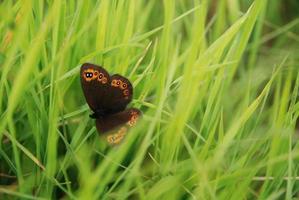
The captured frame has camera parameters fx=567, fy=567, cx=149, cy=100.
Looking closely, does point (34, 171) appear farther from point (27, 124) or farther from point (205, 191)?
point (205, 191)

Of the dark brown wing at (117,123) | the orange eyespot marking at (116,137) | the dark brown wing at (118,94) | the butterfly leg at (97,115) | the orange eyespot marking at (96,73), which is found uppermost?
the orange eyespot marking at (96,73)

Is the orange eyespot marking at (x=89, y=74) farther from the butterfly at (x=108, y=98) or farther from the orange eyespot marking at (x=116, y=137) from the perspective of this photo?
the orange eyespot marking at (x=116, y=137)

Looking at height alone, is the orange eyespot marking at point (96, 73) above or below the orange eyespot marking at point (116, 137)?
above

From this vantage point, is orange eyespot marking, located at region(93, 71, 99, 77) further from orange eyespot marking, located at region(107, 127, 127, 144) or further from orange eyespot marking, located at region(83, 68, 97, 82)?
orange eyespot marking, located at region(107, 127, 127, 144)

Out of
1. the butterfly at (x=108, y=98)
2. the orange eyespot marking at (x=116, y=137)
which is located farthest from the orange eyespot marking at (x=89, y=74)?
the orange eyespot marking at (x=116, y=137)

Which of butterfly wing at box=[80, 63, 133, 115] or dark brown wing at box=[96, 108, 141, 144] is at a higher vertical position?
butterfly wing at box=[80, 63, 133, 115]

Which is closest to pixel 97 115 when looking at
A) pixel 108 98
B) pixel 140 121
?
pixel 108 98

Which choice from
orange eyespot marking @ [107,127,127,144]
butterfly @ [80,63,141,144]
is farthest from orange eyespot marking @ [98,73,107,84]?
orange eyespot marking @ [107,127,127,144]
